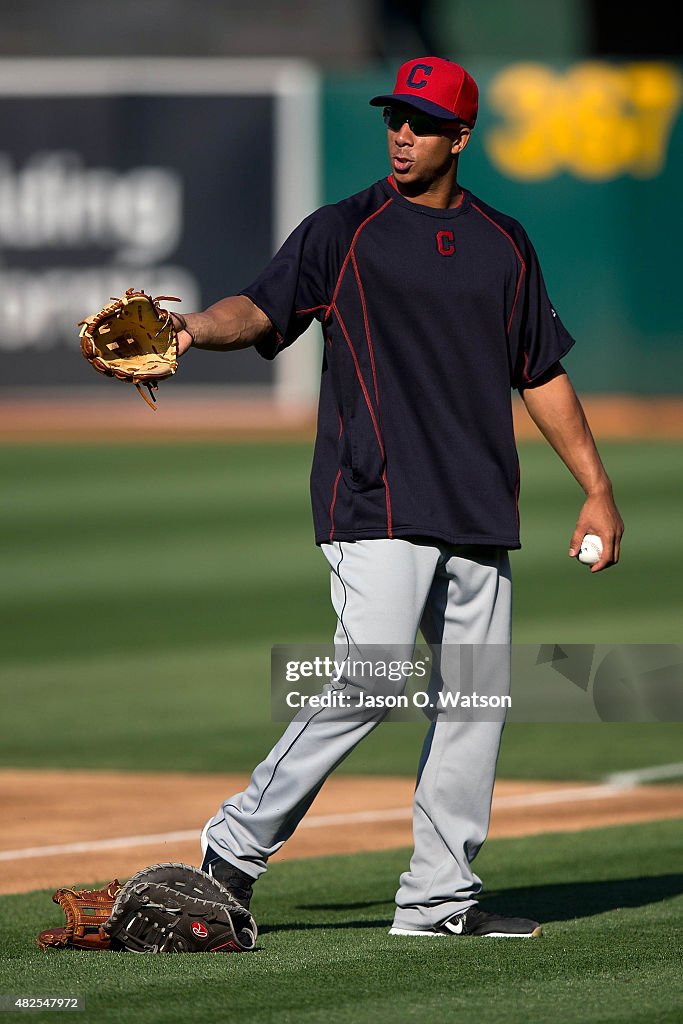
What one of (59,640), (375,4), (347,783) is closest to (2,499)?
(59,640)

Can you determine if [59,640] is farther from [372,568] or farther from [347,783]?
[372,568]

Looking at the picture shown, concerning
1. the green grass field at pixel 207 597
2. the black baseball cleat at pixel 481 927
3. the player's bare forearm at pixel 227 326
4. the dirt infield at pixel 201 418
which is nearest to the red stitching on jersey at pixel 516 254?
the player's bare forearm at pixel 227 326

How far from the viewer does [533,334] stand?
4.34 metres

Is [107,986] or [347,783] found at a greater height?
[107,986]

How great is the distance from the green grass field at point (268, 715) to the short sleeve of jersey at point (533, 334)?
1.34m

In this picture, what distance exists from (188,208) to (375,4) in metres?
8.98

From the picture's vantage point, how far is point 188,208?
2106 cm

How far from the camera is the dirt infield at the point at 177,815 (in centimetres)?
551

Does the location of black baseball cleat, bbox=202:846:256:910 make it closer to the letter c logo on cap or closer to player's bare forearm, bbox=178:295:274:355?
player's bare forearm, bbox=178:295:274:355

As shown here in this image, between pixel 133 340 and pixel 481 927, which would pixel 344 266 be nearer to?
pixel 133 340

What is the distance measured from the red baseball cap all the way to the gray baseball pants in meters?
1.00

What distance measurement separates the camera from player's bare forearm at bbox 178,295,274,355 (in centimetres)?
394

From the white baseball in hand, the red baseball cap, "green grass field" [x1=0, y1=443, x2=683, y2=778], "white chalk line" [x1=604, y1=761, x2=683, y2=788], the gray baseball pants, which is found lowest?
"green grass field" [x1=0, y1=443, x2=683, y2=778]

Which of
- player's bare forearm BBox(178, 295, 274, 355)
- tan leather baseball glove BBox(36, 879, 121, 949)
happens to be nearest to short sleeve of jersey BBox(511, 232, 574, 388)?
player's bare forearm BBox(178, 295, 274, 355)
